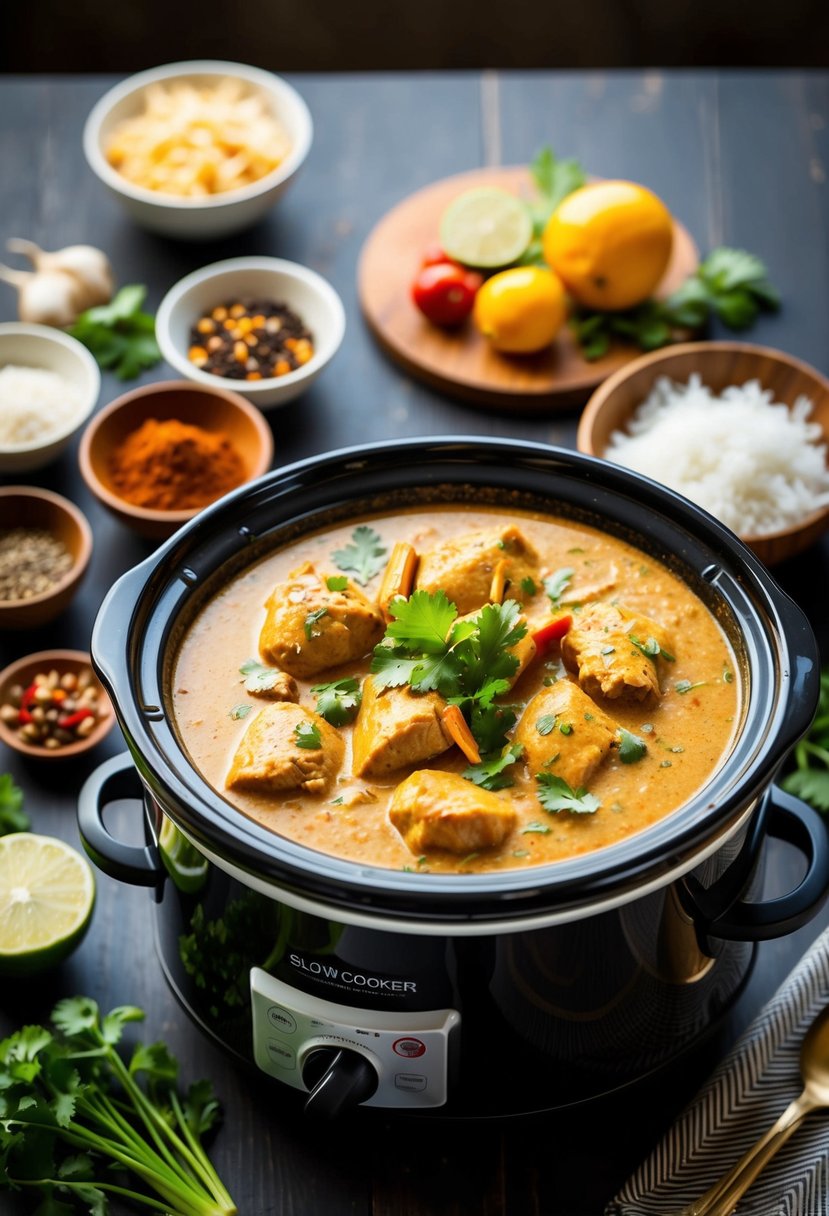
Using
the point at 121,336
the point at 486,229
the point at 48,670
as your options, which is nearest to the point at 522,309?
the point at 486,229

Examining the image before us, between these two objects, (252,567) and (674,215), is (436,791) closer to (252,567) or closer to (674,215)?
(252,567)

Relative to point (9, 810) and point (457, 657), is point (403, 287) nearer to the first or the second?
point (9, 810)

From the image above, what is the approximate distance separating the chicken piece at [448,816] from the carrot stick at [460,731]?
0.08m

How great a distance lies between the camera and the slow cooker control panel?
2.13m

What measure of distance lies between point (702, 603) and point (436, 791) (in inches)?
26.5

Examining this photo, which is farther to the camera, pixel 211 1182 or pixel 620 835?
pixel 211 1182

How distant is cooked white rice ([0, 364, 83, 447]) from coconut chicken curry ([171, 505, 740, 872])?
4.26 feet

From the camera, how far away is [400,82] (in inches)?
187

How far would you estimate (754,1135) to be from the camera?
7.86 ft

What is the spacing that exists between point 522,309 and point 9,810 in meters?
1.90

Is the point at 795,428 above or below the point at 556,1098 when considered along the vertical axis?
above

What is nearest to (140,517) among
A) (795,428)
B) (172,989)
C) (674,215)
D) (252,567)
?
(252,567)

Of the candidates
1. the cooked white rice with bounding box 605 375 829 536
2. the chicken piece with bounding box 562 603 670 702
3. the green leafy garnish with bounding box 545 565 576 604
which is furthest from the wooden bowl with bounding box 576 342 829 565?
the chicken piece with bounding box 562 603 670 702

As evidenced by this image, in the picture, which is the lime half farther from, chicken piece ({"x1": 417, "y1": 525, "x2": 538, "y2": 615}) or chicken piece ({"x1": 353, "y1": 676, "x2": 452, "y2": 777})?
chicken piece ({"x1": 417, "y1": 525, "x2": 538, "y2": 615})
